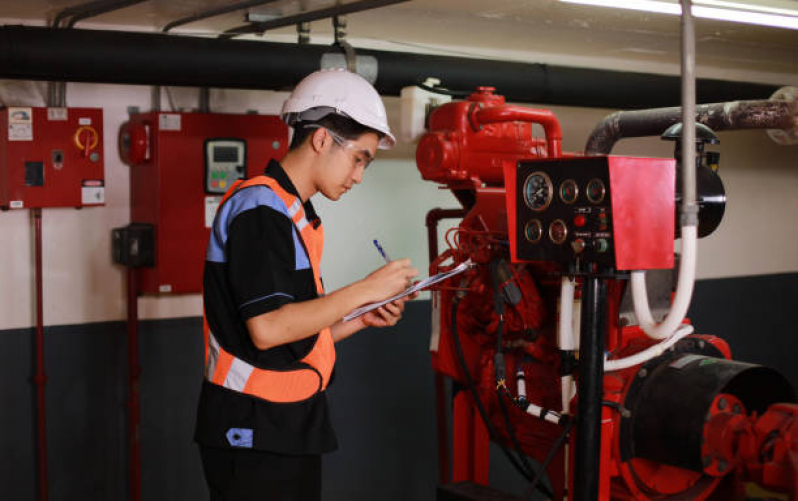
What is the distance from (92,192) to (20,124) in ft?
1.04

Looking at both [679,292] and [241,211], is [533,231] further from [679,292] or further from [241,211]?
[241,211]

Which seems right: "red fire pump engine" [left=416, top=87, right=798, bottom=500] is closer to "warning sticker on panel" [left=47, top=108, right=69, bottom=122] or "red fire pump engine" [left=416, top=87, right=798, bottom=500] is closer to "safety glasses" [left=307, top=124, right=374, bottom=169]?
"safety glasses" [left=307, top=124, right=374, bottom=169]

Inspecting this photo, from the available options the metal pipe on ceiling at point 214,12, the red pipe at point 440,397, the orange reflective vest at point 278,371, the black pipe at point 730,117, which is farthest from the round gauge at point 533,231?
the metal pipe on ceiling at point 214,12

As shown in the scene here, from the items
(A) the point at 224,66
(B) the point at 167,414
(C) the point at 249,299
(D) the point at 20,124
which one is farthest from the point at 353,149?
(B) the point at 167,414

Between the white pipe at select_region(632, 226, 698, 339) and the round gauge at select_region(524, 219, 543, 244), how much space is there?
0.80ft

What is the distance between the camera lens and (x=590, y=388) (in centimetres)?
189

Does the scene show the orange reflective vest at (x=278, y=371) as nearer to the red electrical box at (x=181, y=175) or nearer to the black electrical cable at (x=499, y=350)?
the black electrical cable at (x=499, y=350)

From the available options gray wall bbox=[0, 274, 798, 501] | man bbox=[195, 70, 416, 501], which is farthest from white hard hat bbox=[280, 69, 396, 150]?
gray wall bbox=[0, 274, 798, 501]

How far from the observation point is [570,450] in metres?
2.09

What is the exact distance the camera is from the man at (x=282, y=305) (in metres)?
1.74

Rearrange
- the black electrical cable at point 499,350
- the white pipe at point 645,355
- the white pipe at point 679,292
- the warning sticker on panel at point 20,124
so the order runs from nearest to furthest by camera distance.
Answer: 1. the white pipe at point 679,292
2. the white pipe at point 645,355
3. the black electrical cable at point 499,350
4. the warning sticker on panel at point 20,124

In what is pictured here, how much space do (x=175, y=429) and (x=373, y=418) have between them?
0.84 metres

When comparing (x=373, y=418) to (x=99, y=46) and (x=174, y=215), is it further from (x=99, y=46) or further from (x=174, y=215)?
(x=99, y=46)

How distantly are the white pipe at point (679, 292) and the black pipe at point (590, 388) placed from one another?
0.10 m
